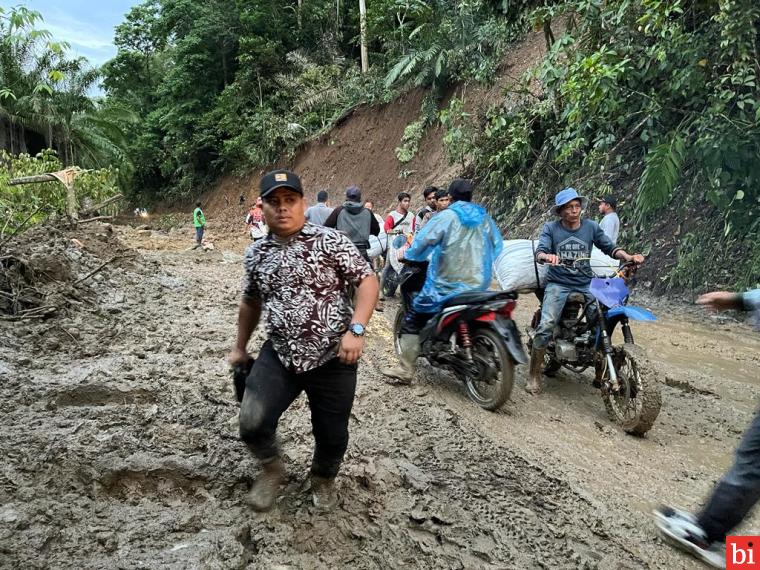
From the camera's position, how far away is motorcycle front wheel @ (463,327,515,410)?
4.41 m

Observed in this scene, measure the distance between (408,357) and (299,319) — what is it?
257cm

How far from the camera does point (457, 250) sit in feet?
15.8

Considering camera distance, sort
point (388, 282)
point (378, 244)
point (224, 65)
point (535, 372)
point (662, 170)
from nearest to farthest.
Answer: point (535, 372), point (662, 170), point (388, 282), point (378, 244), point (224, 65)

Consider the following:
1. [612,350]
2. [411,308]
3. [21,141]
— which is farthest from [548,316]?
[21,141]

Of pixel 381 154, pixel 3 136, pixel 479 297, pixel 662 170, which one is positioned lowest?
pixel 479 297

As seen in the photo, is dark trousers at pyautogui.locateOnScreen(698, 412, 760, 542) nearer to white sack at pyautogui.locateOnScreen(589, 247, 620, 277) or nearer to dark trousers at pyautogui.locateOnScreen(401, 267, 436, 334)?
dark trousers at pyautogui.locateOnScreen(401, 267, 436, 334)

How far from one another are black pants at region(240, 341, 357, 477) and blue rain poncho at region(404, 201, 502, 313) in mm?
2243

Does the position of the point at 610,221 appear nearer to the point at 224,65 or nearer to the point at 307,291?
the point at 307,291

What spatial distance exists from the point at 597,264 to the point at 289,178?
3.68 m

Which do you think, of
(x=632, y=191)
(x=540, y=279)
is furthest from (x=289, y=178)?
(x=632, y=191)

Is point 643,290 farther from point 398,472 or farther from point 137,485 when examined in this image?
point 137,485

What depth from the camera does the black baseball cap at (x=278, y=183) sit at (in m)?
2.56

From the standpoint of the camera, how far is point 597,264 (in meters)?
5.25
